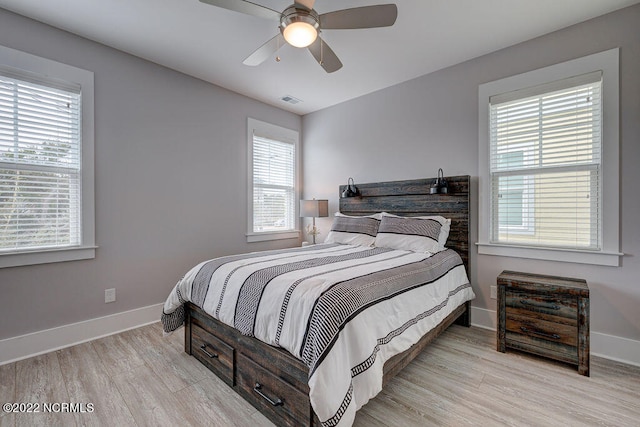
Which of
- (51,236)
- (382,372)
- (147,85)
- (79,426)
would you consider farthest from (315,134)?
A: (79,426)

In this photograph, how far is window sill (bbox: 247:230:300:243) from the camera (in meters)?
4.01

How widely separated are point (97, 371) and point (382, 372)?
208 centimetres

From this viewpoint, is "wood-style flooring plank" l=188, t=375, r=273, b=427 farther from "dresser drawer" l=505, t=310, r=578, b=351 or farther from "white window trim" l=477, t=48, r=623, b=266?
"white window trim" l=477, t=48, r=623, b=266

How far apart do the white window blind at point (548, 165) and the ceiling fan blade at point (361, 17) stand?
1.69 meters

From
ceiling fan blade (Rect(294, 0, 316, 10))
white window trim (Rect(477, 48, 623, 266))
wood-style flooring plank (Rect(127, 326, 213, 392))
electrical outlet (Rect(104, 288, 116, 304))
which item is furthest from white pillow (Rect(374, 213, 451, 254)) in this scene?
electrical outlet (Rect(104, 288, 116, 304))

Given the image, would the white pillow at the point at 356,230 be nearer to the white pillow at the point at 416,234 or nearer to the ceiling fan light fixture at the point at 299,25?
the white pillow at the point at 416,234

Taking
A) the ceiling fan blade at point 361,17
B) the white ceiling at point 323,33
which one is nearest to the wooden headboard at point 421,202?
the white ceiling at point 323,33

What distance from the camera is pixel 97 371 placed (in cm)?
210

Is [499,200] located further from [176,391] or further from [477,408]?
[176,391]

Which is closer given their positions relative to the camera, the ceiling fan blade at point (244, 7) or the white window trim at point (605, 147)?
the ceiling fan blade at point (244, 7)

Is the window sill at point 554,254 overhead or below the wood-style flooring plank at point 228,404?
overhead

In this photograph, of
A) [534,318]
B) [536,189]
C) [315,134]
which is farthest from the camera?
[315,134]

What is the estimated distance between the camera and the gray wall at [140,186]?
2395 millimetres

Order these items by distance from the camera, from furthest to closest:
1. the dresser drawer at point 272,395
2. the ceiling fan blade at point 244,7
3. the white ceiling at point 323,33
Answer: the white ceiling at point 323,33 → the ceiling fan blade at point 244,7 → the dresser drawer at point 272,395
